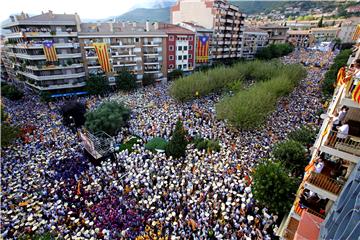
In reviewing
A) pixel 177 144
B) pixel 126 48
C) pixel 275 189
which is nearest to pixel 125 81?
pixel 126 48

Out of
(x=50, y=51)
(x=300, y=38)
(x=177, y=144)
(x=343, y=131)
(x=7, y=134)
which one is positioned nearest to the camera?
(x=343, y=131)

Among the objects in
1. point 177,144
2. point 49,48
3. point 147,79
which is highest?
point 49,48

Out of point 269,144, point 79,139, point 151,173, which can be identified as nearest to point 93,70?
point 79,139

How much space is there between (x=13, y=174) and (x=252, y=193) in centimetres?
1957

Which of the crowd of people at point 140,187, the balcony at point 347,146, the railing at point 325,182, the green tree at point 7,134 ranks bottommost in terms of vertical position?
the crowd of people at point 140,187

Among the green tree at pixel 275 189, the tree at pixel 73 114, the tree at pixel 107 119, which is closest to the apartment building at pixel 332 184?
the green tree at pixel 275 189

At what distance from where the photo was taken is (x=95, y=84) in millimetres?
34750

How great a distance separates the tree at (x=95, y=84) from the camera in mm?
34619

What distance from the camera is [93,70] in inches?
1458

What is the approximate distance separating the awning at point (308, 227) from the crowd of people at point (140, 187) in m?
3.47

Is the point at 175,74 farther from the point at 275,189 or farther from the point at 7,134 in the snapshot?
the point at 275,189

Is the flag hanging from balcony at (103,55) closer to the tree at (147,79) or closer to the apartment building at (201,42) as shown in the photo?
the tree at (147,79)

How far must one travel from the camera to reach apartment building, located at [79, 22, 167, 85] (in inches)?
1411

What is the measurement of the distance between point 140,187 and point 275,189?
31.8ft
